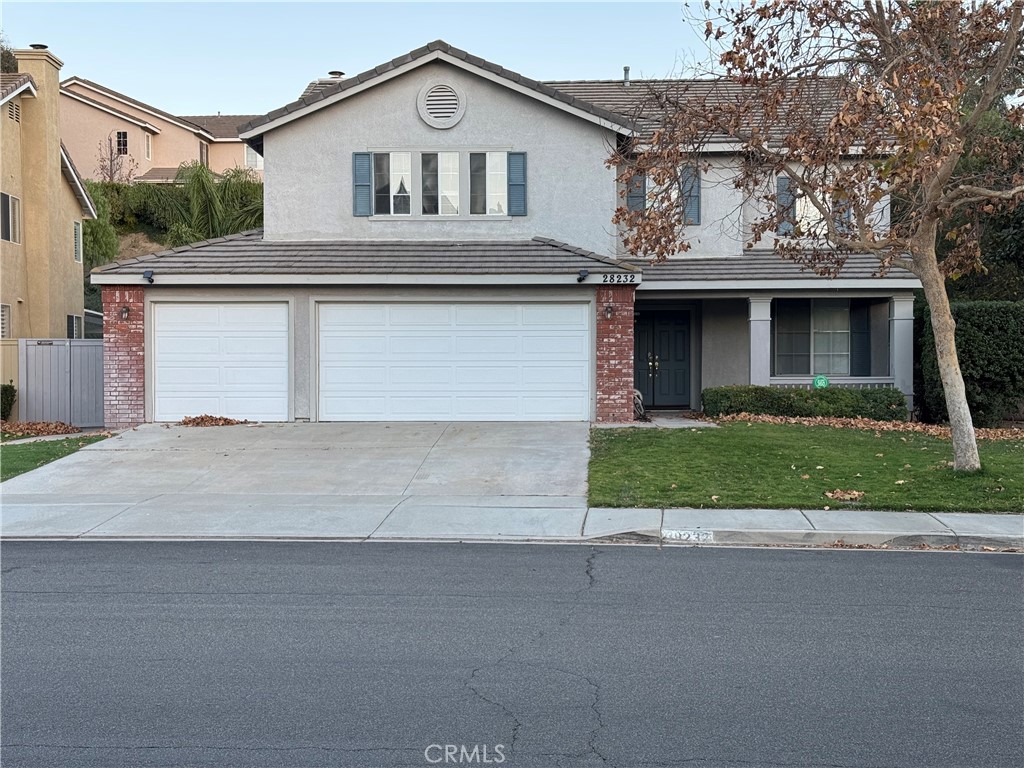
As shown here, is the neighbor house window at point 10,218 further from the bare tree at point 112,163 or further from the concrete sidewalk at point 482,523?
the bare tree at point 112,163

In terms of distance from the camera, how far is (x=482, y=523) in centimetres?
1060

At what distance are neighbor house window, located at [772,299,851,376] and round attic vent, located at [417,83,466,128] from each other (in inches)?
344

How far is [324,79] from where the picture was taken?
23922 mm

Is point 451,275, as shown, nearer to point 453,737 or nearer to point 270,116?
point 270,116

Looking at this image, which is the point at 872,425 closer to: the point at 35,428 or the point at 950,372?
the point at 950,372

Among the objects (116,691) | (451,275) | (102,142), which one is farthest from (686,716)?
(102,142)

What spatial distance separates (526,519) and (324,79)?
17.1 meters

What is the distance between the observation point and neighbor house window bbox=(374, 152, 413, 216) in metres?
18.9

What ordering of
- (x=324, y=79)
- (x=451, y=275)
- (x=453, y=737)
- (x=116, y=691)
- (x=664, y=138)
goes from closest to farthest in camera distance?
(x=453, y=737)
(x=116, y=691)
(x=664, y=138)
(x=451, y=275)
(x=324, y=79)

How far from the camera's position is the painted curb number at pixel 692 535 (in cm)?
978

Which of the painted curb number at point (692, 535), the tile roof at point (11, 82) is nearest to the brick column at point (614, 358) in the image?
the painted curb number at point (692, 535)

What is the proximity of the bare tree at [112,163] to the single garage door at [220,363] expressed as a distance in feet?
89.4

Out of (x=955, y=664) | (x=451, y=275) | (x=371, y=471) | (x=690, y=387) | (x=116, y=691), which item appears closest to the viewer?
(x=116, y=691)

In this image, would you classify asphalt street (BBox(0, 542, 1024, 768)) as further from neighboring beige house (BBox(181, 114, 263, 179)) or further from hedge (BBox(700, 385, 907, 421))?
neighboring beige house (BBox(181, 114, 263, 179))
